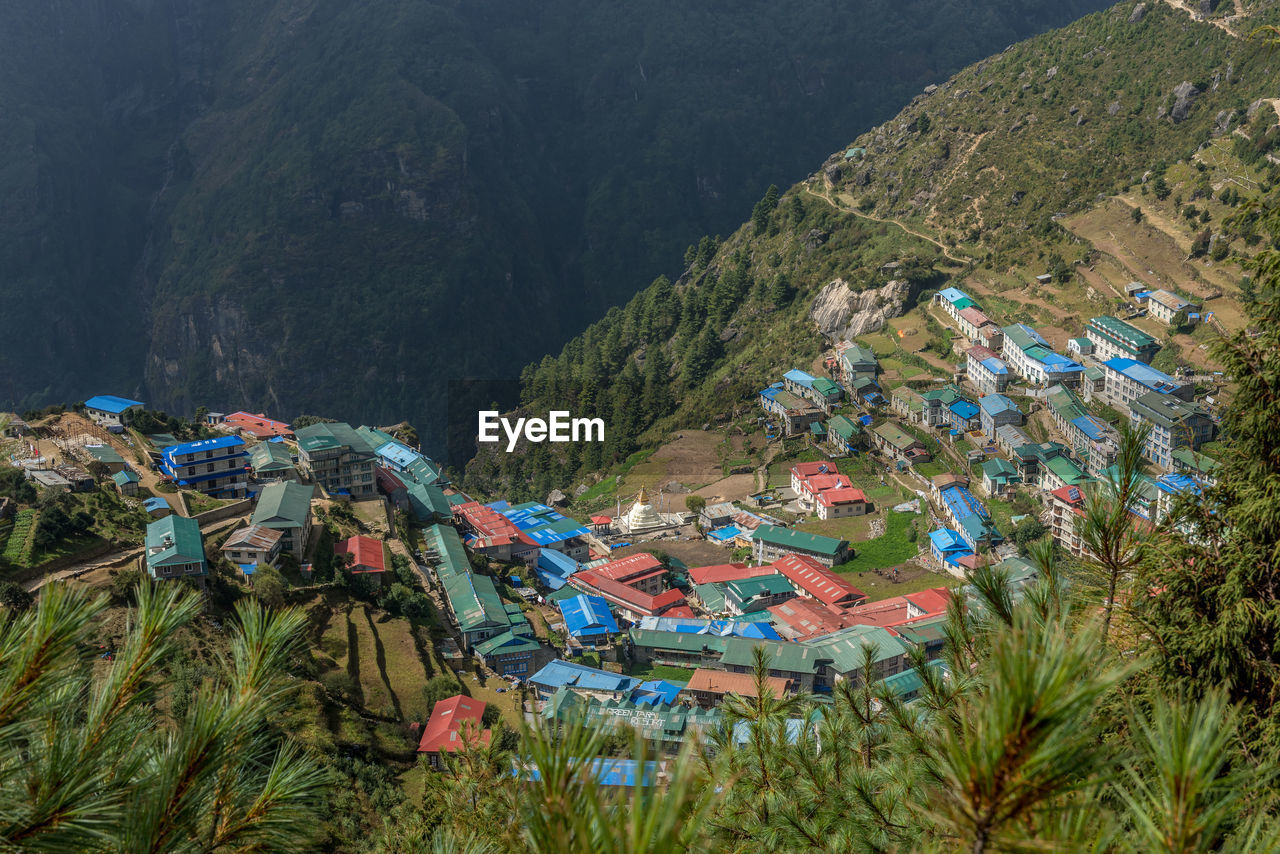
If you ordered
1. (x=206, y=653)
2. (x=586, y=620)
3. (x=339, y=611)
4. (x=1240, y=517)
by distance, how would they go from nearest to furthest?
(x=1240, y=517), (x=206, y=653), (x=339, y=611), (x=586, y=620)

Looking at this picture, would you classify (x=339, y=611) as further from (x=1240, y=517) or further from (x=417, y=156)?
(x=417, y=156)

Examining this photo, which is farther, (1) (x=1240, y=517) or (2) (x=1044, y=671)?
(1) (x=1240, y=517)

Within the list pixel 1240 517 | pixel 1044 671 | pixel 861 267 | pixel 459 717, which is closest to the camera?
pixel 1044 671

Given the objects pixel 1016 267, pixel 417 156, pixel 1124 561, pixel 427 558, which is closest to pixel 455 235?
pixel 417 156

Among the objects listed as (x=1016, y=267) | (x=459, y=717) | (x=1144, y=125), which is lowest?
(x=459, y=717)

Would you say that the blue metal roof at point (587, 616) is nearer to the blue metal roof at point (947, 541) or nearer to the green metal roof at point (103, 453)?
the blue metal roof at point (947, 541)

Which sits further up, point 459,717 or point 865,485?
point 865,485

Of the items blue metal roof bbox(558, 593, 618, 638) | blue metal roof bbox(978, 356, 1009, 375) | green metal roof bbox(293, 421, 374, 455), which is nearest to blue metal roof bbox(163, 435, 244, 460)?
green metal roof bbox(293, 421, 374, 455)

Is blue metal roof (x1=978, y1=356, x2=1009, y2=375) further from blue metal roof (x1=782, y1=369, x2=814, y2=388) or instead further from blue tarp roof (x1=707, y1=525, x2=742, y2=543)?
blue tarp roof (x1=707, y1=525, x2=742, y2=543)
